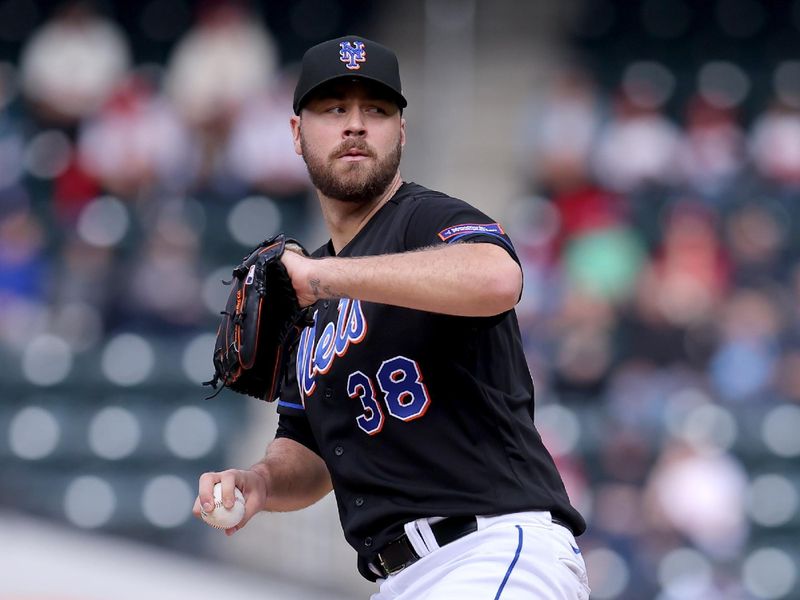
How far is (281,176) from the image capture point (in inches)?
364

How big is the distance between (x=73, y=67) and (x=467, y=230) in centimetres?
729

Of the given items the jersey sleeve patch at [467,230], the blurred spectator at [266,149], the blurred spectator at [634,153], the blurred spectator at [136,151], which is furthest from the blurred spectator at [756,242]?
the jersey sleeve patch at [467,230]

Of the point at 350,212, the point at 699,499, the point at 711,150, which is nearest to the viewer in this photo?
the point at 350,212

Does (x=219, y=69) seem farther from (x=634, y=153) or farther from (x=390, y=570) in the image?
(x=390, y=570)

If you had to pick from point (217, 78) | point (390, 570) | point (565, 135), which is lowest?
point (390, 570)

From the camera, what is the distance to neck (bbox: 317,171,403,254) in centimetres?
286

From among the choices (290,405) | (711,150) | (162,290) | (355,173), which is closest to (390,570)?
(290,405)

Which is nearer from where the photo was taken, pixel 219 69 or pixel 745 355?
pixel 745 355

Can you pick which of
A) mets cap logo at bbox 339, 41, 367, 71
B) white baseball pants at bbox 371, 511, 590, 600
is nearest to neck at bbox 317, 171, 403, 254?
mets cap logo at bbox 339, 41, 367, 71

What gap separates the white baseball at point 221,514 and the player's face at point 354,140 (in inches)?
25.8

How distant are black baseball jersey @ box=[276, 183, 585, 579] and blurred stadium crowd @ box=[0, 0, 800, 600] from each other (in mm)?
4166

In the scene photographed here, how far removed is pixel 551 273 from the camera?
8.39 meters

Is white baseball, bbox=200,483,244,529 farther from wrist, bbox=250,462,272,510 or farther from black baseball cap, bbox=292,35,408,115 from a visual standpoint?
black baseball cap, bbox=292,35,408,115

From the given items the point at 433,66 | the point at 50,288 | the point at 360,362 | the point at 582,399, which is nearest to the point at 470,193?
the point at 433,66
